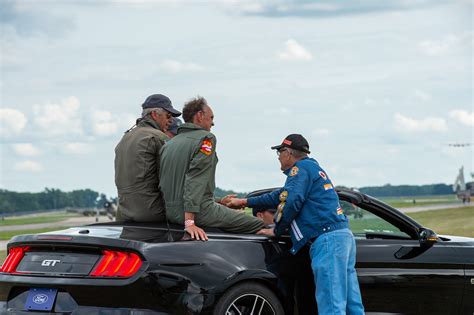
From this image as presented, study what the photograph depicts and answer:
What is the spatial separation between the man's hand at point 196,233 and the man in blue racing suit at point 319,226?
24.3 inches

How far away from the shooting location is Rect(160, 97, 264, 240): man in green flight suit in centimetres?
637

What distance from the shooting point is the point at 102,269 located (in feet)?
19.2

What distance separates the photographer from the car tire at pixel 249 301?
5.96m

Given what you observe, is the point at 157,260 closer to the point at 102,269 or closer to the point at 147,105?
the point at 102,269

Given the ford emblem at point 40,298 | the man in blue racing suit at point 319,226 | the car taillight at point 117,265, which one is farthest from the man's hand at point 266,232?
the ford emblem at point 40,298

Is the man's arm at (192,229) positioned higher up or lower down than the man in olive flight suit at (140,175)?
lower down

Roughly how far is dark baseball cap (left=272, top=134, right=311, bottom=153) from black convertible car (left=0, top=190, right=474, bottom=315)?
0.62 metres

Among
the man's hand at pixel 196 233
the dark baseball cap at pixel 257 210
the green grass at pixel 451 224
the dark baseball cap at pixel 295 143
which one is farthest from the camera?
the green grass at pixel 451 224

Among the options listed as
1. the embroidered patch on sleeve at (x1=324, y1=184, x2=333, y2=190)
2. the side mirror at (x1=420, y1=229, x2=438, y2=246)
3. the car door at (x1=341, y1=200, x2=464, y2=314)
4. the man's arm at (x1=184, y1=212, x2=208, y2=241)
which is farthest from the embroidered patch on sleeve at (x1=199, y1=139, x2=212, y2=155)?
the side mirror at (x1=420, y1=229, x2=438, y2=246)

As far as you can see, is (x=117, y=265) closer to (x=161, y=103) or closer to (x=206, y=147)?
(x=206, y=147)

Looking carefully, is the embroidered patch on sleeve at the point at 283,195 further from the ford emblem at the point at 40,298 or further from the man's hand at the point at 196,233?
the ford emblem at the point at 40,298

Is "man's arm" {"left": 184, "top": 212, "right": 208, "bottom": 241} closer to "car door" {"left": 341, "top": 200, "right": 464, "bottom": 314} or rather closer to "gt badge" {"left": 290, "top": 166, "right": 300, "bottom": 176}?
"gt badge" {"left": 290, "top": 166, "right": 300, "bottom": 176}

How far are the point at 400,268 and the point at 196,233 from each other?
67.8 inches

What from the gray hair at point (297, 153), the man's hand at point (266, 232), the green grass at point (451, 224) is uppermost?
the gray hair at point (297, 153)
